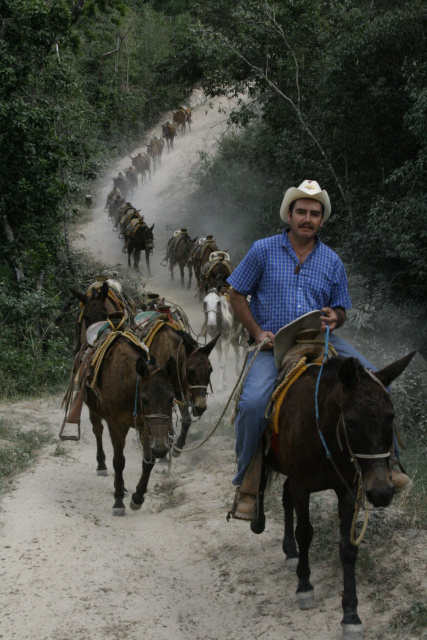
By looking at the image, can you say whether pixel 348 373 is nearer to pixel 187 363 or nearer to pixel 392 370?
pixel 392 370

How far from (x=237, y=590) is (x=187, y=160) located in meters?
34.0

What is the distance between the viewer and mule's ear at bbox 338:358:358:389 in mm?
3514

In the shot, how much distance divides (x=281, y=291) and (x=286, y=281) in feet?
0.27

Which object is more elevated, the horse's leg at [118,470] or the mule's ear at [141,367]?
the mule's ear at [141,367]

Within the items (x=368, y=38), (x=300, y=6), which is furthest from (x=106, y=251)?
(x=368, y=38)

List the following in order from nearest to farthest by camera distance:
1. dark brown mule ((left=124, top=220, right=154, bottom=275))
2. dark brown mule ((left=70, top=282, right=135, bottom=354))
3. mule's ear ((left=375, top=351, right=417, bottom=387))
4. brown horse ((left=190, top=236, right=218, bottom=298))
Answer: mule's ear ((left=375, top=351, right=417, bottom=387)) < dark brown mule ((left=70, top=282, right=135, bottom=354)) < brown horse ((left=190, top=236, right=218, bottom=298)) < dark brown mule ((left=124, top=220, right=154, bottom=275))

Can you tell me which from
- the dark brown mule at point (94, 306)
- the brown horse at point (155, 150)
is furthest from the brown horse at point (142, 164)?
the dark brown mule at point (94, 306)

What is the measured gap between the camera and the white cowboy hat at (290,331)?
438 cm

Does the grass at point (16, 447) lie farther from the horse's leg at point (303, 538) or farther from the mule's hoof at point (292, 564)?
the horse's leg at point (303, 538)

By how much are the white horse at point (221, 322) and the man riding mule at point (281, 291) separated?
23.8 ft

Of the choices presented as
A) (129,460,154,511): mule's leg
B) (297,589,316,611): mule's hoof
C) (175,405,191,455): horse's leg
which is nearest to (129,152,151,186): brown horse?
(175,405,191,455): horse's leg

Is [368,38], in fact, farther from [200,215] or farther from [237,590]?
[200,215]

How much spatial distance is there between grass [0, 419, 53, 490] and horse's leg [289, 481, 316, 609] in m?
3.68

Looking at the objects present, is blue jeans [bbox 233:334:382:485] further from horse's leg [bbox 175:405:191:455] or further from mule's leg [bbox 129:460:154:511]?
horse's leg [bbox 175:405:191:455]
